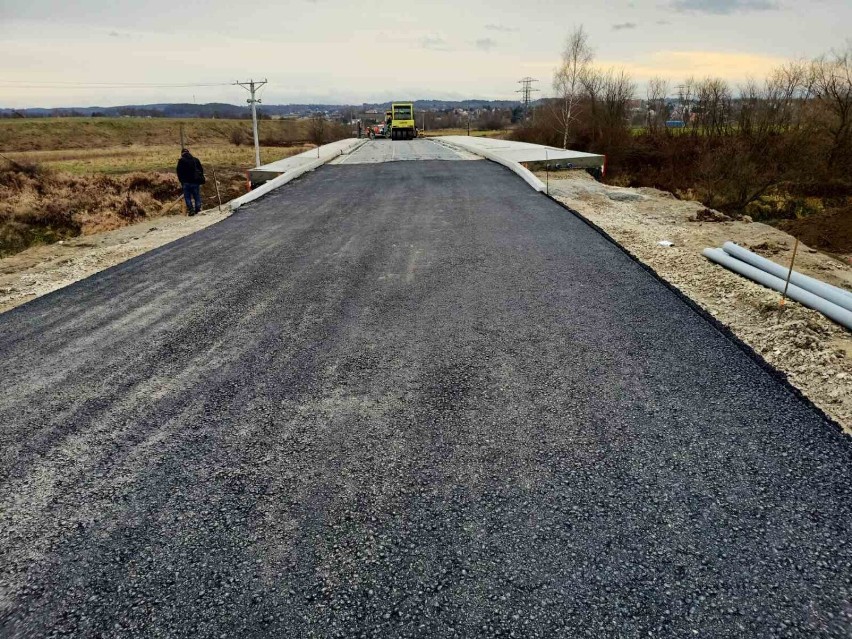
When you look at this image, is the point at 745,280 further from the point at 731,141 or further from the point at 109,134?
the point at 109,134

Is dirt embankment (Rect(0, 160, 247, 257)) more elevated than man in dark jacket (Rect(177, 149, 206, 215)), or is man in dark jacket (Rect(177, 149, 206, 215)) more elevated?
man in dark jacket (Rect(177, 149, 206, 215))

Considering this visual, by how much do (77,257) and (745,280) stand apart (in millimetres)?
12205

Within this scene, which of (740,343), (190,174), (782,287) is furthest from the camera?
(190,174)

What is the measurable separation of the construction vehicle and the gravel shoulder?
35.3 metres

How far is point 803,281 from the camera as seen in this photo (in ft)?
22.1

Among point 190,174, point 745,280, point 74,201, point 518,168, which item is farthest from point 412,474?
point 74,201

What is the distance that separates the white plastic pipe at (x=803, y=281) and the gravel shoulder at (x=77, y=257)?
1072 cm

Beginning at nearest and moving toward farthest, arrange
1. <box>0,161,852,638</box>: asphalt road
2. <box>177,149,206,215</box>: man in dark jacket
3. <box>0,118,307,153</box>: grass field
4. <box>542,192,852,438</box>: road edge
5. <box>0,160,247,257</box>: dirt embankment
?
<box>0,161,852,638</box>: asphalt road
<box>542,192,852,438</box>: road edge
<box>177,149,206,215</box>: man in dark jacket
<box>0,160,247,257</box>: dirt embankment
<box>0,118,307,153</box>: grass field

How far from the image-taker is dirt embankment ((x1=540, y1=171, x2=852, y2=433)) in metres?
4.88

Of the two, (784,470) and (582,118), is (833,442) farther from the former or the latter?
(582,118)

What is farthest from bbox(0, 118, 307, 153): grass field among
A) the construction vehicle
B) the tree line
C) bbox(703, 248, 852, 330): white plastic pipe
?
bbox(703, 248, 852, 330): white plastic pipe

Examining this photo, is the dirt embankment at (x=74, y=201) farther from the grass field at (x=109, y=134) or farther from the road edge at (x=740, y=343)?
the grass field at (x=109, y=134)

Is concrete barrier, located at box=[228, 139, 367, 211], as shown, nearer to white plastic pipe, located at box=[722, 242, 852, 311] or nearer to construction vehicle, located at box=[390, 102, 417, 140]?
white plastic pipe, located at box=[722, 242, 852, 311]

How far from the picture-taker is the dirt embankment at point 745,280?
4.88m
